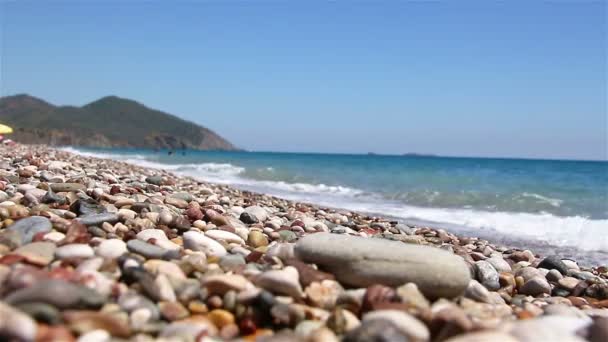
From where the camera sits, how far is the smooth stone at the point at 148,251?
2648 millimetres

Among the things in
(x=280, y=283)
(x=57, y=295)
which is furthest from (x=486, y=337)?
(x=57, y=295)

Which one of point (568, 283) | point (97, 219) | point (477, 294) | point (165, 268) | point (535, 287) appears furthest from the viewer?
point (568, 283)

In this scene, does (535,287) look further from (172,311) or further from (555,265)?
(172,311)

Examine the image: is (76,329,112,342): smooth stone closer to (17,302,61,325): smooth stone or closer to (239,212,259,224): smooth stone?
(17,302,61,325): smooth stone

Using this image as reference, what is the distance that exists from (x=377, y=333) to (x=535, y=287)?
235cm

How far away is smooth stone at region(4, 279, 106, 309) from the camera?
181 cm

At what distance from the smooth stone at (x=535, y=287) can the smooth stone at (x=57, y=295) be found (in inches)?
121

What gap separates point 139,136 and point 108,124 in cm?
1032

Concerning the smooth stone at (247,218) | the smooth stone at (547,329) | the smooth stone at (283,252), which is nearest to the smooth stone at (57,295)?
the smooth stone at (283,252)

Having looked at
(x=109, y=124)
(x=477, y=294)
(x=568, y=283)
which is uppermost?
(x=109, y=124)

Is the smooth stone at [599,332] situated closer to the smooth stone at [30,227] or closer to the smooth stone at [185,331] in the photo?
the smooth stone at [185,331]

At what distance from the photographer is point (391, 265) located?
2.59 metres

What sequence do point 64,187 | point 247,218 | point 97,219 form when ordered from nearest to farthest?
1. point 97,219
2. point 64,187
3. point 247,218

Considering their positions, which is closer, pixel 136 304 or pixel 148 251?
pixel 136 304
